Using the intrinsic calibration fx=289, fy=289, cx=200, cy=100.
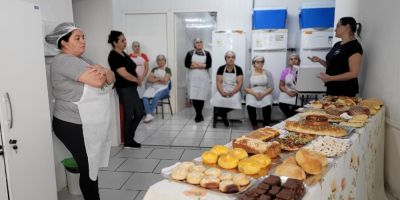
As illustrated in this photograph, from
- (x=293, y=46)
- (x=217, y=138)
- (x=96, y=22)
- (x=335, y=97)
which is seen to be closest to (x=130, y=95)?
(x=96, y=22)

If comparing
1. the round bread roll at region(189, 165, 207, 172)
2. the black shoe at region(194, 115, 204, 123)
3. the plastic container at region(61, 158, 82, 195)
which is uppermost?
the round bread roll at region(189, 165, 207, 172)

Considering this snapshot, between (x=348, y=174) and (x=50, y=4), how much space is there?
8.57ft

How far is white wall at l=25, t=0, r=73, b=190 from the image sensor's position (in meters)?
2.48

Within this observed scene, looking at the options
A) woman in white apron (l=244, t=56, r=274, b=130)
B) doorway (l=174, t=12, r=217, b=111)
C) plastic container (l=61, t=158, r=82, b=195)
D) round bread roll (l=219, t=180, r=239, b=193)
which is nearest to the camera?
round bread roll (l=219, t=180, r=239, b=193)

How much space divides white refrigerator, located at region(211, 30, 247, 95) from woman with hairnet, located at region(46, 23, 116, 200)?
129 inches

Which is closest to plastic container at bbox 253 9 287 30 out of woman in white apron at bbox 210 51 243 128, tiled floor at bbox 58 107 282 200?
woman in white apron at bbox 210 51 243 128

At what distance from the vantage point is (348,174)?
4.82 ft

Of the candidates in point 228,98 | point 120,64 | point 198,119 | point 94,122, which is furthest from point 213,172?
point 198,119

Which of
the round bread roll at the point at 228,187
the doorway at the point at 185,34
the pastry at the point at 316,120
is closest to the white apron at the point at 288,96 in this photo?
the doorway at the point at 185,34

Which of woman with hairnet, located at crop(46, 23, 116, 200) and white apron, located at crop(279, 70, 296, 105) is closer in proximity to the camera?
woman with hairnet, located at crop(46, 23, 116, 200)

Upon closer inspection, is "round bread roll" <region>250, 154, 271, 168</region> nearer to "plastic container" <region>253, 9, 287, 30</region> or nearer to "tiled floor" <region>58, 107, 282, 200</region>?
"tiled floor" <region>58, 107, 282, 200</region>

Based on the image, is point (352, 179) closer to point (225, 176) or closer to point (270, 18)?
point (225, 176)

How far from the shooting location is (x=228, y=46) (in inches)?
203

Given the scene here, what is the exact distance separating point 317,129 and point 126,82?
252cm
